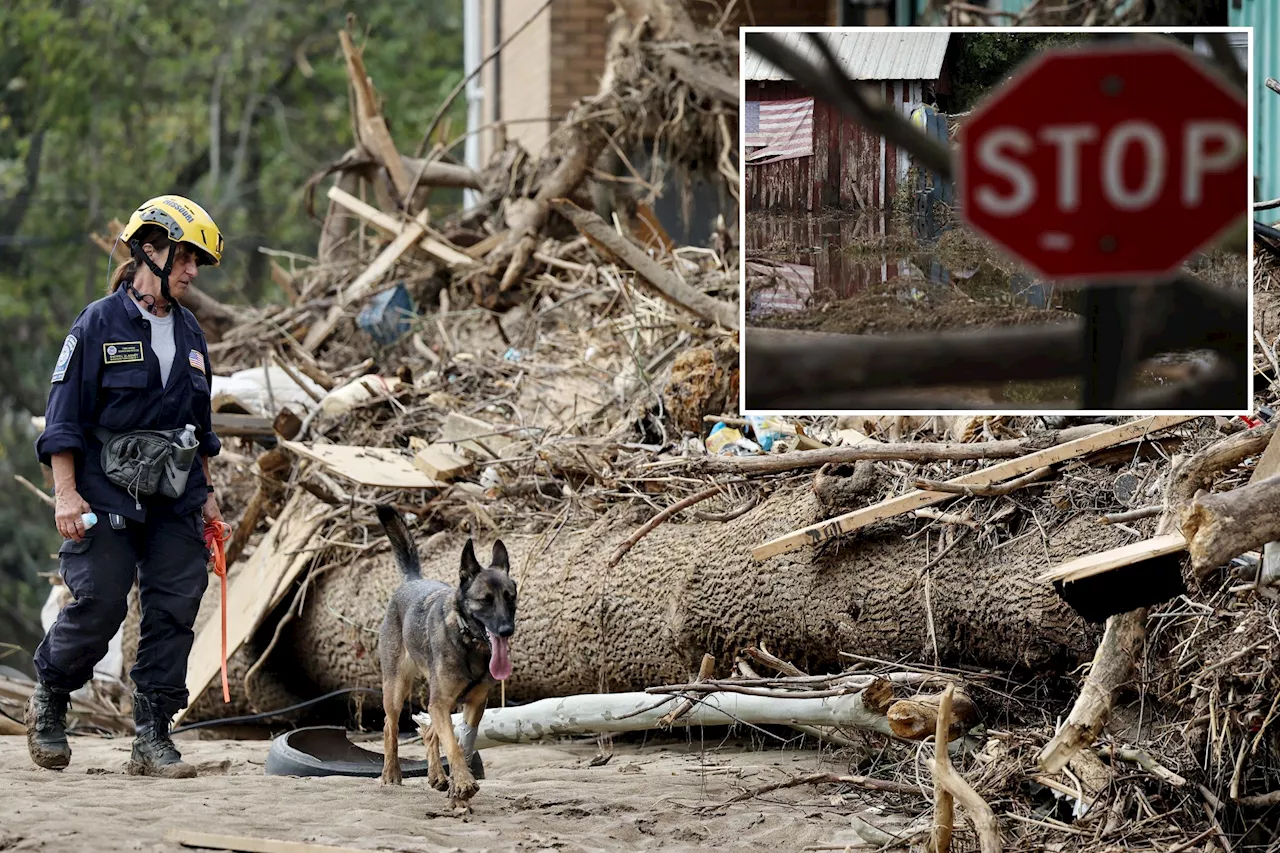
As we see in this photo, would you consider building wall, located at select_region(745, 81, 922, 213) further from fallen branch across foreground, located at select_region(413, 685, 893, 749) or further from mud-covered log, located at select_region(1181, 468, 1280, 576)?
fallen branch across foreground, located at select_region(413, 685, 893, 749)

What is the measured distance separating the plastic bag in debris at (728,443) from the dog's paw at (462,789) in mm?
2436

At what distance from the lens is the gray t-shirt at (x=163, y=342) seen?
6145mm

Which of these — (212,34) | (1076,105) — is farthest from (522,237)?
(212,34)

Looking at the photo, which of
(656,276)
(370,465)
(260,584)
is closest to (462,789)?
(370,465)

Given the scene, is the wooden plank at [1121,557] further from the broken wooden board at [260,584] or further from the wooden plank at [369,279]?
the wooden plank at [369,279]

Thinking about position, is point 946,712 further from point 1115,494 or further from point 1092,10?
point 1092,10

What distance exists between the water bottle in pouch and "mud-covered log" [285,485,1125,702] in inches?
77.7

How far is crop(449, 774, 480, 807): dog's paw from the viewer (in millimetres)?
5582

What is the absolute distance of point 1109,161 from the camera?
8.47 feet

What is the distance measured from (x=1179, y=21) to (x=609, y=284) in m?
3.83

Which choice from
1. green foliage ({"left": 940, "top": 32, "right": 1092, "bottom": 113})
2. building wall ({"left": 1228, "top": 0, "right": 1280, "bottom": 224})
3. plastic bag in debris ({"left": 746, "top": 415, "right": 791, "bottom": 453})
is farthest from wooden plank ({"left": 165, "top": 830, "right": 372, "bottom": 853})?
building wall ({"left": 1228, "top": 0, "right": 1280, "bottom": 224})

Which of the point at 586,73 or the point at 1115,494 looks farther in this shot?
the point at 586,73

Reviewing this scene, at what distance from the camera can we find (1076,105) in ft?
8.46

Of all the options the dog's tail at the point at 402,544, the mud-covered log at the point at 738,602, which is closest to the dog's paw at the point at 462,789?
the dog's tail at the point at 402,544
